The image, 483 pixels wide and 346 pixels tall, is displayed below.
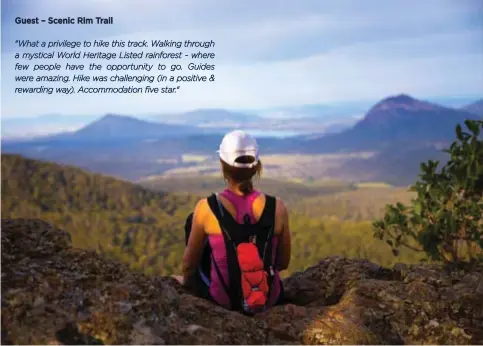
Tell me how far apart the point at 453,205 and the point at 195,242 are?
4867 millimetres

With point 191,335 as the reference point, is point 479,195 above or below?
above

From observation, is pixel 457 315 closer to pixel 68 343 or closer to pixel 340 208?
pixel 68 343

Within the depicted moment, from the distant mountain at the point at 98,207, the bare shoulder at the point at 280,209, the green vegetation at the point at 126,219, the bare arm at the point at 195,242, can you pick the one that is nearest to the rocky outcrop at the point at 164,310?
the bare arm at the point at 195,242

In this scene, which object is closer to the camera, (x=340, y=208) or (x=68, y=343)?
(x=68, y=343)

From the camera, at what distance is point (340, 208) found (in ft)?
366

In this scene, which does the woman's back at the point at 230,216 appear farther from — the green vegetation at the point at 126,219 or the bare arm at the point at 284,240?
the green vegetation at the point at 126,219

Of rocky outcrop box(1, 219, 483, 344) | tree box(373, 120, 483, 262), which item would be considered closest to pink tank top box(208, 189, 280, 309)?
rocky outcrop box(1, 219, 483, 344)

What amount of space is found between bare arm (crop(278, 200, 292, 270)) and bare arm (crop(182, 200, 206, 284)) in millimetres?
635

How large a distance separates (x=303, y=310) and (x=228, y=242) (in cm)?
80

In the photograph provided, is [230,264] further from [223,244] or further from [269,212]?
[269,212]

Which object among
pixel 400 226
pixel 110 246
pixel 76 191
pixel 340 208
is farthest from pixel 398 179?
pixel 400 226

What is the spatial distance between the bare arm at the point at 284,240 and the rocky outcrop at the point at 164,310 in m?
0.62

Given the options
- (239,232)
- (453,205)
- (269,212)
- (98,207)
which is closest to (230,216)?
(239,232)

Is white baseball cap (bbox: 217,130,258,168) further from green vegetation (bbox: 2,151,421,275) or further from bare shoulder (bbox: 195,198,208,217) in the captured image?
green vegetation (bbox: 2,151,421,275)
